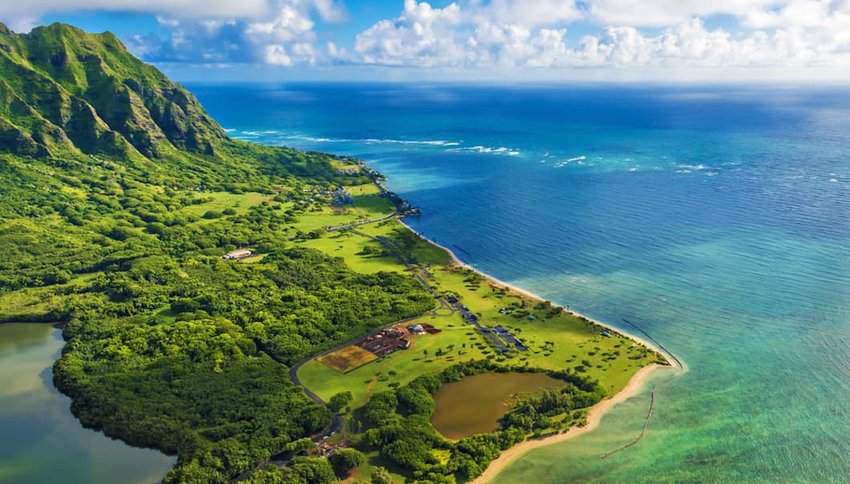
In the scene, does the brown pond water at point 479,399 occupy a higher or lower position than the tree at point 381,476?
lower

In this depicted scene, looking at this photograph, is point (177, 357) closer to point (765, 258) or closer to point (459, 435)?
point (459, 435)

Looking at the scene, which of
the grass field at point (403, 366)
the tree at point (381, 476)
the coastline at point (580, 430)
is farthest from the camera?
the grass field at point (403, 366)

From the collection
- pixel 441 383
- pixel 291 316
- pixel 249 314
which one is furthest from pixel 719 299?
pixel 249 314

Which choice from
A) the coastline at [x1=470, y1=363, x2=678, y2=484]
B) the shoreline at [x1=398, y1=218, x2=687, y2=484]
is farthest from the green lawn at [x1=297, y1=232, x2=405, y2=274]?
the coastline at [x1=470, y1=363, x2=678, y2=484]

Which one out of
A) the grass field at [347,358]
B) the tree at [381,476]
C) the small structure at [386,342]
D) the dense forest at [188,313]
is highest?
the dense forest at [188,313]

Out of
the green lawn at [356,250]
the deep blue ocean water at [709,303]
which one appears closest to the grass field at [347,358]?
the deep blue ocean water at [709,303]

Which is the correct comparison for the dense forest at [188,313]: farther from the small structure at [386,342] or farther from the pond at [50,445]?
the small structure at [386,342]

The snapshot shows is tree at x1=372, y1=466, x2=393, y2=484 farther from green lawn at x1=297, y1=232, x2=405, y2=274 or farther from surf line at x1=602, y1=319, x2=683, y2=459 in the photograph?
green lawn at x1=297, y1=232, x2=405, y2=274

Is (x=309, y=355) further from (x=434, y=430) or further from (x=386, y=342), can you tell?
(x=434, y=430)
